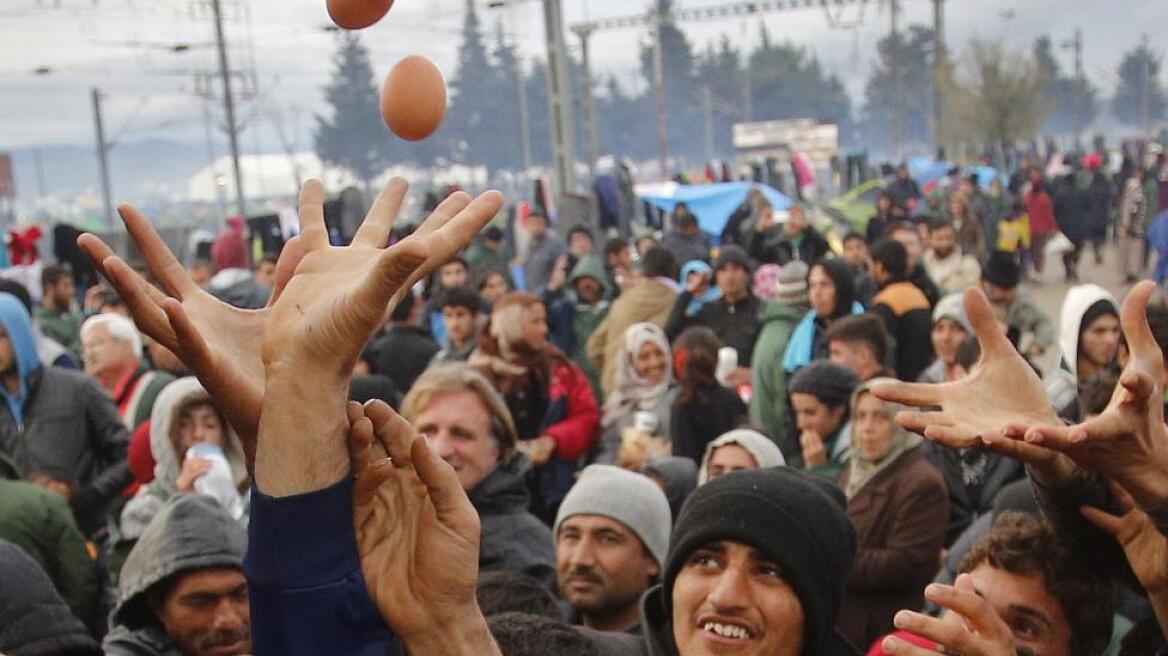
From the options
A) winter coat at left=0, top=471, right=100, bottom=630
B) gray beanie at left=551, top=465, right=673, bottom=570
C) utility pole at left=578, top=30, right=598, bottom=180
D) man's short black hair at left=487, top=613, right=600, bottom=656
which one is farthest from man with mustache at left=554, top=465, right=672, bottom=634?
utility pole at left=578, top=30, right=598, bottom=180

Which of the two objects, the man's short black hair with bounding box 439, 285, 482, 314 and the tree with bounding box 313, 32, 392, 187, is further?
the tree with bounding box 313, 32, 392, 187

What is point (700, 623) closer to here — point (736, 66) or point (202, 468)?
point (202, 468)

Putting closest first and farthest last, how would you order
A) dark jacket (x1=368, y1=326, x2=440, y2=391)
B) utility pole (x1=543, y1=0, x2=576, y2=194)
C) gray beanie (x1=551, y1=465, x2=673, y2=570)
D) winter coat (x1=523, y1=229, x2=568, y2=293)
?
1. gray beanie (x1=551, y1=465, x2=673, y2=570)
2. dark jacket (x1=368, y1=326, x2=440, y2=391)
3. winter coat (x1=523, y1=229, x2=568, y2=293)
4. utility pole (x1=543, y1=0, x2=576, y2=194)

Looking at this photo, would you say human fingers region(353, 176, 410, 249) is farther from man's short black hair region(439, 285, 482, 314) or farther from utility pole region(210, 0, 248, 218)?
utility pole region(210, 0, 248, 218)

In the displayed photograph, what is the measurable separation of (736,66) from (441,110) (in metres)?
82.1

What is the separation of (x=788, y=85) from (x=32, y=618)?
85536mm

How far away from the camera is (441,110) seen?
8.93ft

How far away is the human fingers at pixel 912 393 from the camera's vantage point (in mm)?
1907

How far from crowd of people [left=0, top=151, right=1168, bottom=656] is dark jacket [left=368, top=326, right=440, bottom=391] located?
2 centimetres

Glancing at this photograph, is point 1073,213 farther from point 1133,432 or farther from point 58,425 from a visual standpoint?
point 1133,432

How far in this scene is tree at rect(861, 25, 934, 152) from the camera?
76.1 metres

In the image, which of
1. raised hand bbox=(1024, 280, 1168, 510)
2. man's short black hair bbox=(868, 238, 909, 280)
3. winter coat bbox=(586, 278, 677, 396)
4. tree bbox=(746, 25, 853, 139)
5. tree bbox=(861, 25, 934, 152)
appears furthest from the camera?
tree bbox=(746, 25, 853, 139)

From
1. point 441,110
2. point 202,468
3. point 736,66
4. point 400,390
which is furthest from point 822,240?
point 736,66

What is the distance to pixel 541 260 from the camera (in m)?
11.6
